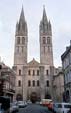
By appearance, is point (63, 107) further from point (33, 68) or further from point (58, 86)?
point (33, 68)

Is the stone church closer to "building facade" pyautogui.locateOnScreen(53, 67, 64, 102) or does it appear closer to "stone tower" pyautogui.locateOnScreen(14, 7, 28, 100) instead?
"stone tower" pyautogui.locateOnScreen(14, 7, 28, 100)

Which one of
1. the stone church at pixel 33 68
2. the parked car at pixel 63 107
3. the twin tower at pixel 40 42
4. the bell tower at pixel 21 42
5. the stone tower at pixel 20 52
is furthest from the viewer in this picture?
the twin tower at pixel 40 42

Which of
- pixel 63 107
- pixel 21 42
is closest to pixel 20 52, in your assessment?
pixel 21 42

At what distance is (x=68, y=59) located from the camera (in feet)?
146

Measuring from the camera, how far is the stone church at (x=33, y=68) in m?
95.1

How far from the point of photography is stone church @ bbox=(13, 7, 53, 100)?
312ft

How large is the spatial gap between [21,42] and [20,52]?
170 inches

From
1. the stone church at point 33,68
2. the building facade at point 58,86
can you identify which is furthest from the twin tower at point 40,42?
the building facade at point 58,86

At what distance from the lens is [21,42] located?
3957 inches

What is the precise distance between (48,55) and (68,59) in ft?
176

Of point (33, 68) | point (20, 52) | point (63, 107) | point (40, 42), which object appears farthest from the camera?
point (40, 42)

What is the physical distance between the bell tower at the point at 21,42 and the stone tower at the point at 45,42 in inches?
243

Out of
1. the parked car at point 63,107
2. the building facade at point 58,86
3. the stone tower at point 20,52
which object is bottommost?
the parked car at point 63,107

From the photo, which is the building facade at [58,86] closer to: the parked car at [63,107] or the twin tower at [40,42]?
the twin tower at [40,42]
